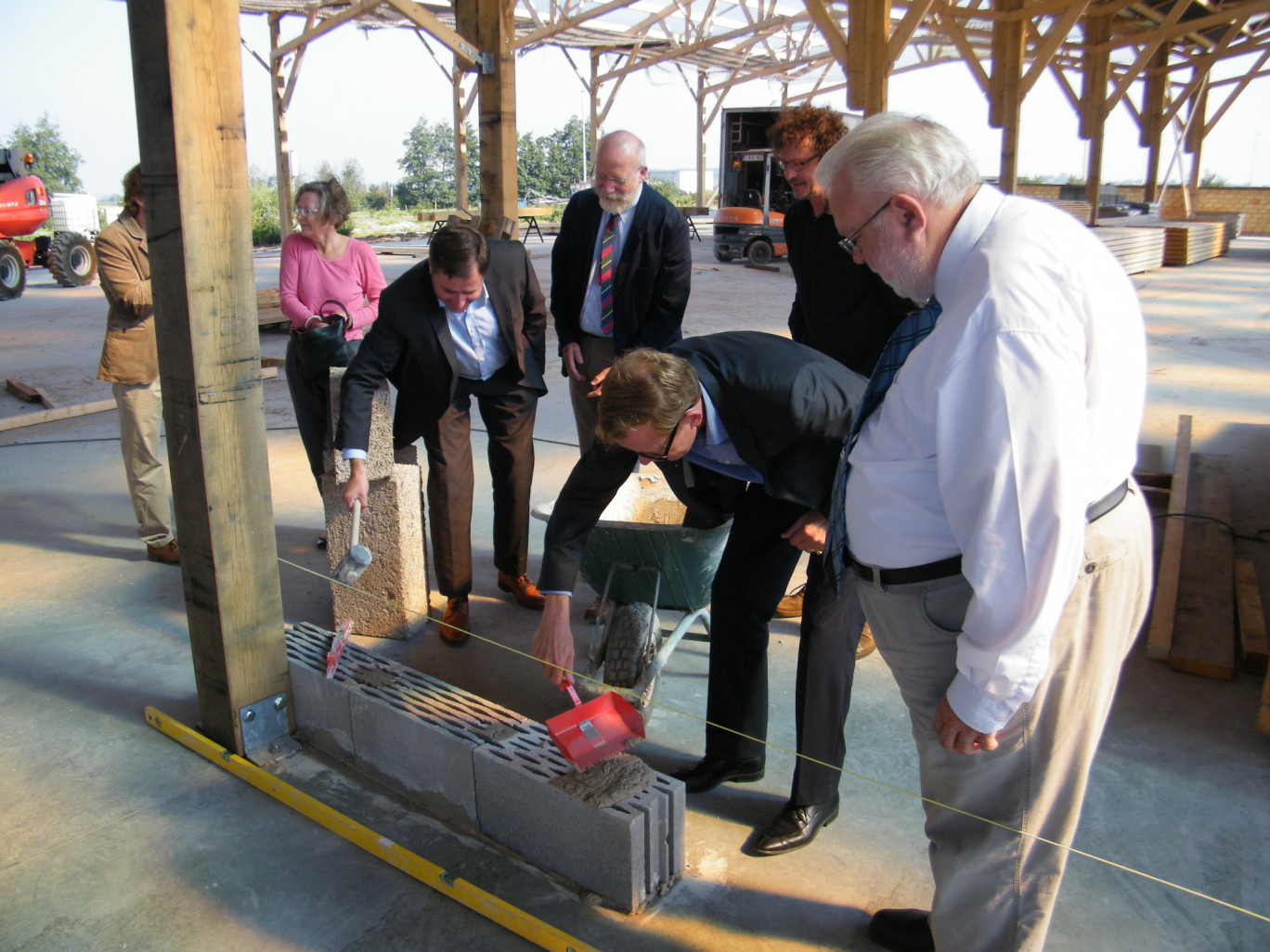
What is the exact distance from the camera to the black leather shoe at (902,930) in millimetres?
1900

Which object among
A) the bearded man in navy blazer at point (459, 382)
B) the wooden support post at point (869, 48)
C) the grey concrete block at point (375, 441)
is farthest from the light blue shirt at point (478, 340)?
the wooden support post at point (869, 48)

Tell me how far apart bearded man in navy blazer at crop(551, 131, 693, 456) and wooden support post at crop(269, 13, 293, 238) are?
12.9m

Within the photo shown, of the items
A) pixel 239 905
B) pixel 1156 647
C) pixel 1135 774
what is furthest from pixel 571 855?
pixel 1156 647

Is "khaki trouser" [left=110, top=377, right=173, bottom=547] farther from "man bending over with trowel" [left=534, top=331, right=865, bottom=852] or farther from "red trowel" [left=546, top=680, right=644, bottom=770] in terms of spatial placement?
"red trowel" [left=546, top=680, right=644, bottom=770]

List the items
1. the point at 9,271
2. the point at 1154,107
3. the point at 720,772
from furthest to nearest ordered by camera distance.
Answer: the point at 1154,107, the point at 9,271, the point at 720,772

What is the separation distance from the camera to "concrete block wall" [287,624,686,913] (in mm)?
2025

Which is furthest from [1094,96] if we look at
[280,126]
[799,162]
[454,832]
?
[454,832]

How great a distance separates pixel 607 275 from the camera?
3.65 meters

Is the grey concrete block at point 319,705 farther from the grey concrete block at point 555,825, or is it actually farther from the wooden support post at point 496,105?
the wooden support post at point 496,105

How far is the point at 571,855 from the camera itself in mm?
2109

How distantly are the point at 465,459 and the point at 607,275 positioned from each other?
0.91 m

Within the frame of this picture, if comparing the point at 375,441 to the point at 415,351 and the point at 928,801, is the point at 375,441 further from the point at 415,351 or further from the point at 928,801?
the point at 928,801

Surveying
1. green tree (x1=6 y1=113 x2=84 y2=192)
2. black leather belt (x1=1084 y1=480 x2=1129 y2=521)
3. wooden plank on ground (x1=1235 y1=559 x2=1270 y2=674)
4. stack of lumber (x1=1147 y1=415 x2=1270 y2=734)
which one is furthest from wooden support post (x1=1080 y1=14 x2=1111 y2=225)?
green tree (x1=6 y1=113 x2=84 y2=192)

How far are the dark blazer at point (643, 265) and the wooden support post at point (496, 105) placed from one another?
6.57 ft
